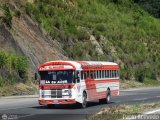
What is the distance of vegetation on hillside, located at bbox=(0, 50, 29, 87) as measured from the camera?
45406mm

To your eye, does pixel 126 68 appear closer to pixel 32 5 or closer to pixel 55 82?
pixel 32 5

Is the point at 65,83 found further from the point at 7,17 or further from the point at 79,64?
the point at 7,17

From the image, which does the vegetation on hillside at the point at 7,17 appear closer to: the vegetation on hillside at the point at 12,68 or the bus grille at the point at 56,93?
the vegetation on hillside at the point at 12,68

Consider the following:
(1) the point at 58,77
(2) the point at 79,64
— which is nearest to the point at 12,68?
(2) the point at 79,64

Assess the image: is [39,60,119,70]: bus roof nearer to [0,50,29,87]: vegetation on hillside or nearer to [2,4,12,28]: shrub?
[0,50,29,87]: vegetation on hillside

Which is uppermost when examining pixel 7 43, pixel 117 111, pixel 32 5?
pixel 32 5

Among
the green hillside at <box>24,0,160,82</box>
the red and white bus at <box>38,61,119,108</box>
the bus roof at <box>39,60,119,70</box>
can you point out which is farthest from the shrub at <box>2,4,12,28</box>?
the red and white bus at <box>38,61,119,108</box>

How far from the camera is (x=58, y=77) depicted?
29734 millimetres

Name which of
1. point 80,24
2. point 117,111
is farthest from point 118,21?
point 117,111

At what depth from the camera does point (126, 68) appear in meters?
67.8

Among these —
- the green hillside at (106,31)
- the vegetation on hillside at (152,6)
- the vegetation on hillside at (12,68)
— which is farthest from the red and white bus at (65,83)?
the vegetation on hillside at (152,6)

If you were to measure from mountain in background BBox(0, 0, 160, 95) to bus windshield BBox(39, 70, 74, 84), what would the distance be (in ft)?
65.9

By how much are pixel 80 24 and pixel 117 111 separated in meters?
45.9

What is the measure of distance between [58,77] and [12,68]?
17.9 metres
